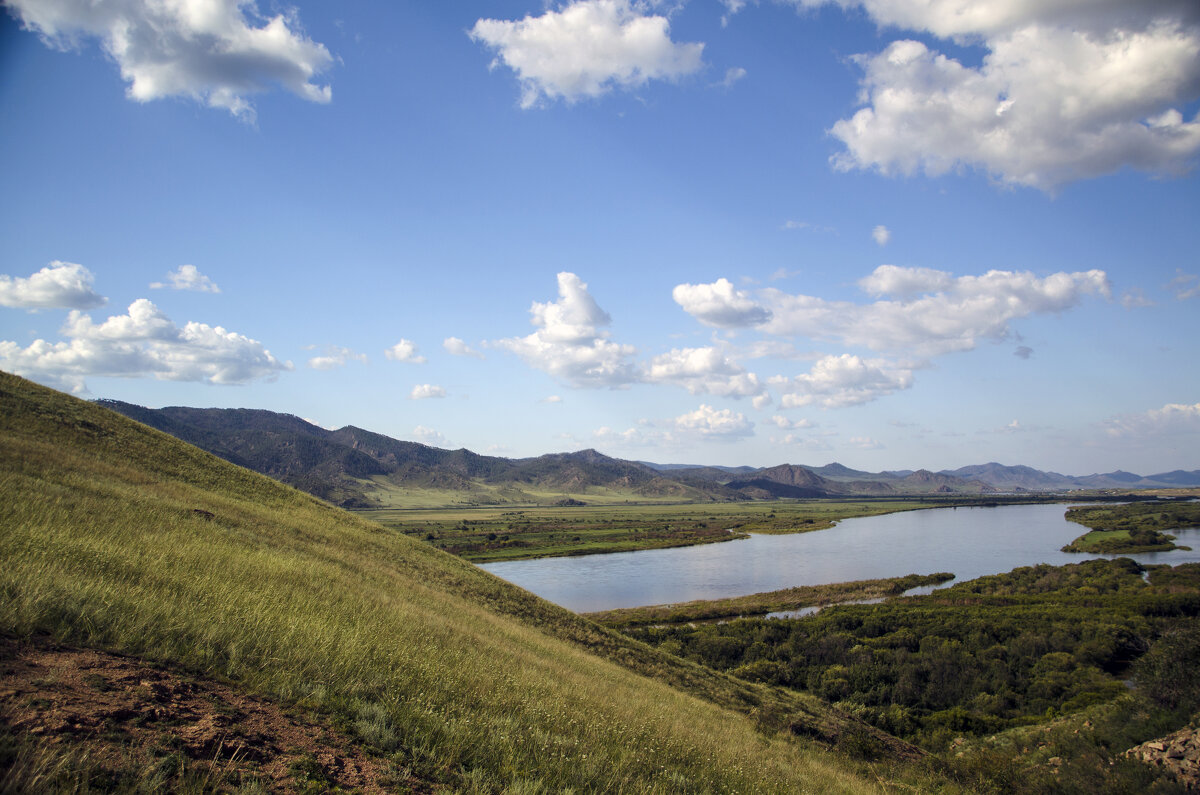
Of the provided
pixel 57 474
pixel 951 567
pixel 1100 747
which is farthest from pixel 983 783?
pixel 951 567

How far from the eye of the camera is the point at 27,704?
3.85m

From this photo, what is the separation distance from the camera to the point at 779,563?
275 feet

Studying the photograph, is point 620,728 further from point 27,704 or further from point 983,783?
point 983,783

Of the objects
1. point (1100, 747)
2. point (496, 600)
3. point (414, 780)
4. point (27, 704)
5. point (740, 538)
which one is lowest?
point (740, 538)

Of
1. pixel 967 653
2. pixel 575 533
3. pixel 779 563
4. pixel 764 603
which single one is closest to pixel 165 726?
pixel 967 653

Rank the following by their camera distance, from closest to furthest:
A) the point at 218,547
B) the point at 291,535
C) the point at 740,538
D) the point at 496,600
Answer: the point at 218,547 → the point at 291,535 → the point at 496,600 → the point at 740,538

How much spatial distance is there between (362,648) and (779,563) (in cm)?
8519

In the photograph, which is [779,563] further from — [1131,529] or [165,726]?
[165,726]

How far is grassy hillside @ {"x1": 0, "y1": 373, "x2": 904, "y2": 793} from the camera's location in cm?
551

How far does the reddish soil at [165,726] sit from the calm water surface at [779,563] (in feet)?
165

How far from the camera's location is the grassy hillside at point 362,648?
551cm

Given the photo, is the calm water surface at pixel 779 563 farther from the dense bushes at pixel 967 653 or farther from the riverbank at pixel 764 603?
→ the dense bushes at pixel 967 653

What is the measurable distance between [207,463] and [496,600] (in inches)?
693

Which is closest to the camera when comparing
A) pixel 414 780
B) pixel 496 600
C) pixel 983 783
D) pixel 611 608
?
pixel 414 780
